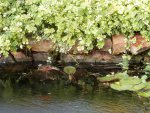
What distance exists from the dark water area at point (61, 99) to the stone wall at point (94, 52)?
78 cm

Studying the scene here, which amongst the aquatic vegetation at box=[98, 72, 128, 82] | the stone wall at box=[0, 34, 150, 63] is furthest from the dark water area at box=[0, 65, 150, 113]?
the stone wall at box=[0, 34, 150, 63]

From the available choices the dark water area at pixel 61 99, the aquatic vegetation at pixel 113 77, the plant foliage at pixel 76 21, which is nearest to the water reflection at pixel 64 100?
the dark water area at pixel 61 99

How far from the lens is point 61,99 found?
569 cm

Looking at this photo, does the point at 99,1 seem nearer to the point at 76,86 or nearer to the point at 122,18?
the point at 122,18

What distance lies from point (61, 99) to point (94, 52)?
5.76 ft

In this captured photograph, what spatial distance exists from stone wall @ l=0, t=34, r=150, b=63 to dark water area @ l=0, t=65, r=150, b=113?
2.56 ft

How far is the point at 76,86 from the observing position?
628 cm

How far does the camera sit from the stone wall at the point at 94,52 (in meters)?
6.94

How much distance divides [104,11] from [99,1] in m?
0.24

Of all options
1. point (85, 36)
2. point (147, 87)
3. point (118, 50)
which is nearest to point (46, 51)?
point (85, 36)

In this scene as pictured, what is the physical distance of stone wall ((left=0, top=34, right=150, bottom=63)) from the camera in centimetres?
694

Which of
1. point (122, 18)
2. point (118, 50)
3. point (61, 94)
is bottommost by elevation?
point (61, 94)

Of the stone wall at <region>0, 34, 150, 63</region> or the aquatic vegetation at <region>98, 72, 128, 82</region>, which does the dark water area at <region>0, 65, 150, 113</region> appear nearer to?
the aquatic vegetation at <region>98, 72, 128, 82</region>

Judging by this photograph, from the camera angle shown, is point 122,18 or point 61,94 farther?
point 122,18
